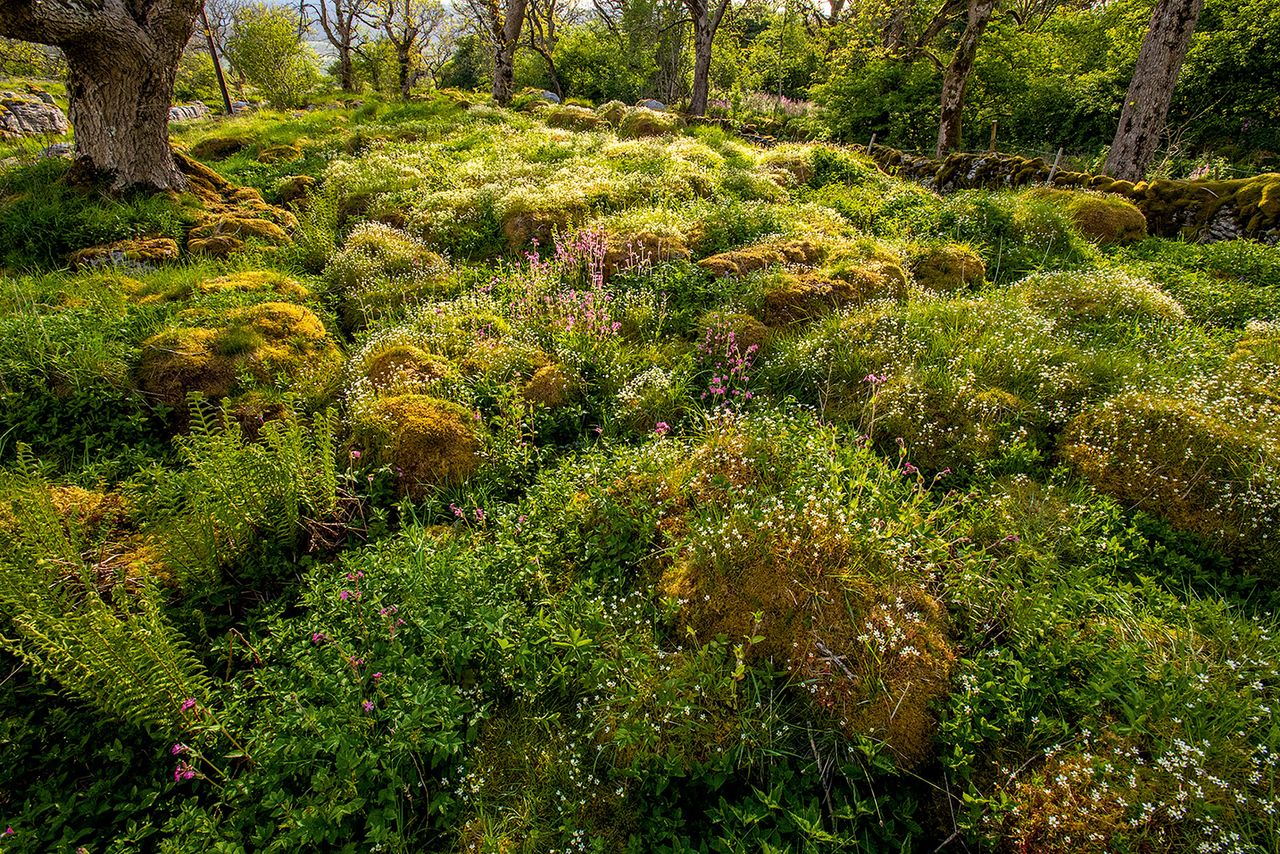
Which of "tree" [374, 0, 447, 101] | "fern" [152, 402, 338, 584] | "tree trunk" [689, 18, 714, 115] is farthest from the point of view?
"tree" [374, 0, 447, 101]

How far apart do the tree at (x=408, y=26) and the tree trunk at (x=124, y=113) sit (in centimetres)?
2141

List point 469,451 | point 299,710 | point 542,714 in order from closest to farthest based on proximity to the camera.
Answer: point 299,710
point 542,714
point 469,451

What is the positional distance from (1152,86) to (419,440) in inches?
653

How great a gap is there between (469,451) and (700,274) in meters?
4.17

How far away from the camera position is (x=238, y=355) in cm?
552

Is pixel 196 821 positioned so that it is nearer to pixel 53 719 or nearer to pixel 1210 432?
pixel 53 719

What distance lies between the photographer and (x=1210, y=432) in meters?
4.08

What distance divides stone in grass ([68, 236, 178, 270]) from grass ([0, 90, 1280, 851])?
13.3 inches

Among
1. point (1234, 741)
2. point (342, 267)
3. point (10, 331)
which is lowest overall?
point (1234, 741)

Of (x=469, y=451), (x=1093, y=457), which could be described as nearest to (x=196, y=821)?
(x=469, y=451)

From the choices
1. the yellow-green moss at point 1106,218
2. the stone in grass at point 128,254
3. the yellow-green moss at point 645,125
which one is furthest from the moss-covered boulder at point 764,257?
the yellow-green moss at point 645,125

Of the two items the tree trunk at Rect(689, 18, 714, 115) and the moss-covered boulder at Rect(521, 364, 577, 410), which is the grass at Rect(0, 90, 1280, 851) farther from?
the tree trunk at Rect(689, 18, 714, 115)

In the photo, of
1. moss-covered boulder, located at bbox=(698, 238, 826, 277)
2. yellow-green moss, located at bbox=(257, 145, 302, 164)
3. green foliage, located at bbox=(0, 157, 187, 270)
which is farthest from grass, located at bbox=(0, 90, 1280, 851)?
yellow-green moss, located at bbox=(257, 145, 302, 164)

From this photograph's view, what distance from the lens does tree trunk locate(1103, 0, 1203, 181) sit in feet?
37.6
